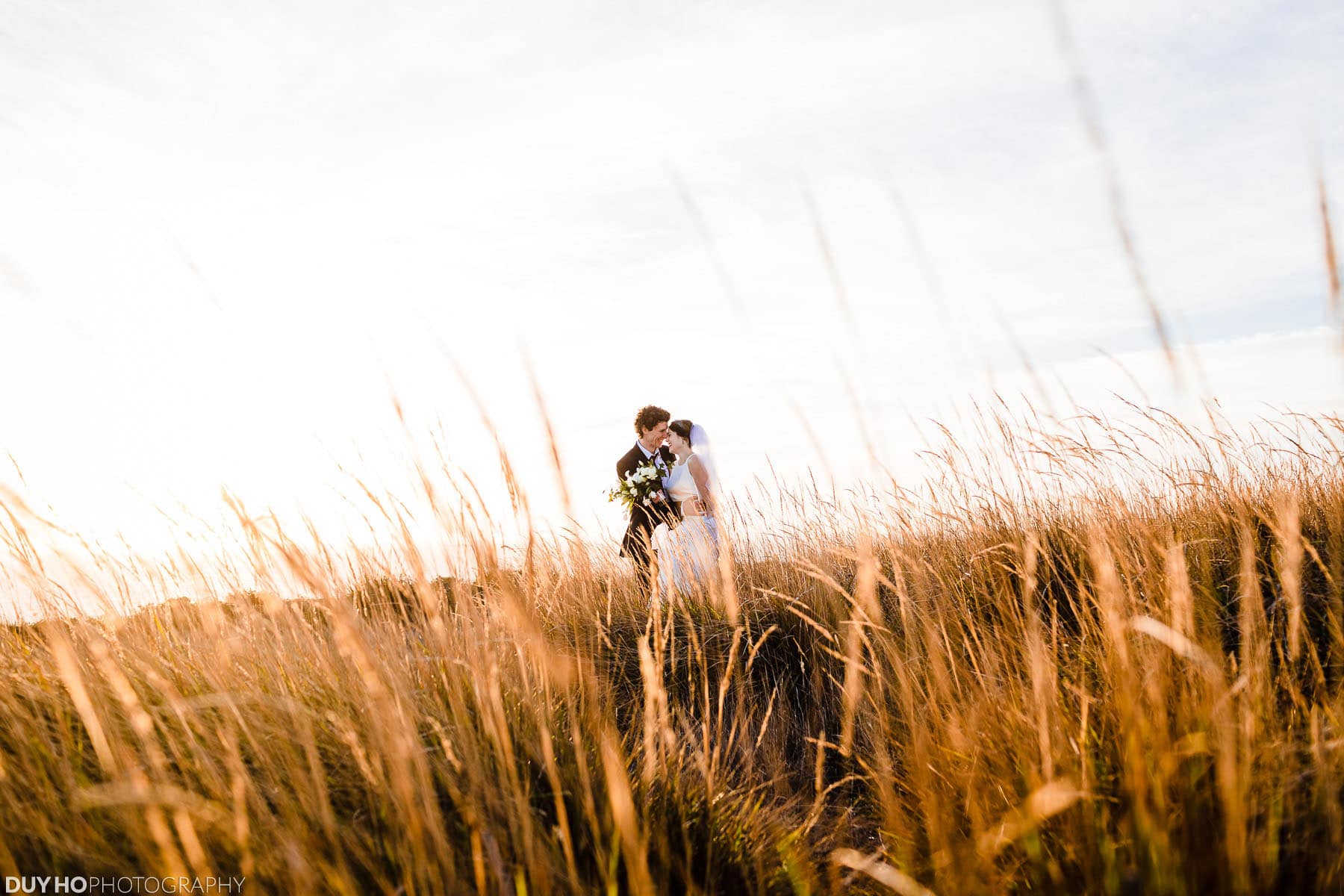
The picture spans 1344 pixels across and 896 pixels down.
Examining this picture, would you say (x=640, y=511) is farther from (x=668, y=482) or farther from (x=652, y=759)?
(x=652, y=759)

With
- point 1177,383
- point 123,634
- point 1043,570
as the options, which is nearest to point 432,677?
point 123,634

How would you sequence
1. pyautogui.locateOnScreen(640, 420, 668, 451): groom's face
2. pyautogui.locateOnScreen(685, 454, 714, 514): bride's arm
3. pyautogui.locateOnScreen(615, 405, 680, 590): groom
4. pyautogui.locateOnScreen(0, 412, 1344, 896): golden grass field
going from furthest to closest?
1. pyautogui.locateOnScreen(640, 420, 668, 451): groom's face
2. pyautogui.locateOnScreen(615, 405, 680, 590): groom
3. pyautogui.locateOnScreen(685, 454, 714, 514): bride's arm
4. pyautogui.locateOnScreen(0, 412, 1344, 896): golden grass field

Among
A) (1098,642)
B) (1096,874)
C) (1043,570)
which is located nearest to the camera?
(1096,874)

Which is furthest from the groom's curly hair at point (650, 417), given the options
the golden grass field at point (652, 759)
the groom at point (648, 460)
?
the golden grass field at point (652, 759)

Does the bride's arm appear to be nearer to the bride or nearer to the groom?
the bride

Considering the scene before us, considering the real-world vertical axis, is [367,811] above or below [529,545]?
below

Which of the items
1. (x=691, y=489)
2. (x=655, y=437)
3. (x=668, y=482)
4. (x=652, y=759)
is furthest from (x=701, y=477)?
(x=652, y=759)

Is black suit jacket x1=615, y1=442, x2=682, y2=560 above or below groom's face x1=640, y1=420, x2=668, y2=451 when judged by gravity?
below

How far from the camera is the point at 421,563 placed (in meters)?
1.74

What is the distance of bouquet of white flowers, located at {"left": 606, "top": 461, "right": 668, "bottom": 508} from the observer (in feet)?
21.6

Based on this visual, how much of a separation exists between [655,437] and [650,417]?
0.68 feet

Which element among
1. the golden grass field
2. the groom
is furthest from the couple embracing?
the golden grass field

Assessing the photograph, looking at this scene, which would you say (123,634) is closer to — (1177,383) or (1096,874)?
(1096,874)

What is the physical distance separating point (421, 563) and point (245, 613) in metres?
0.86
